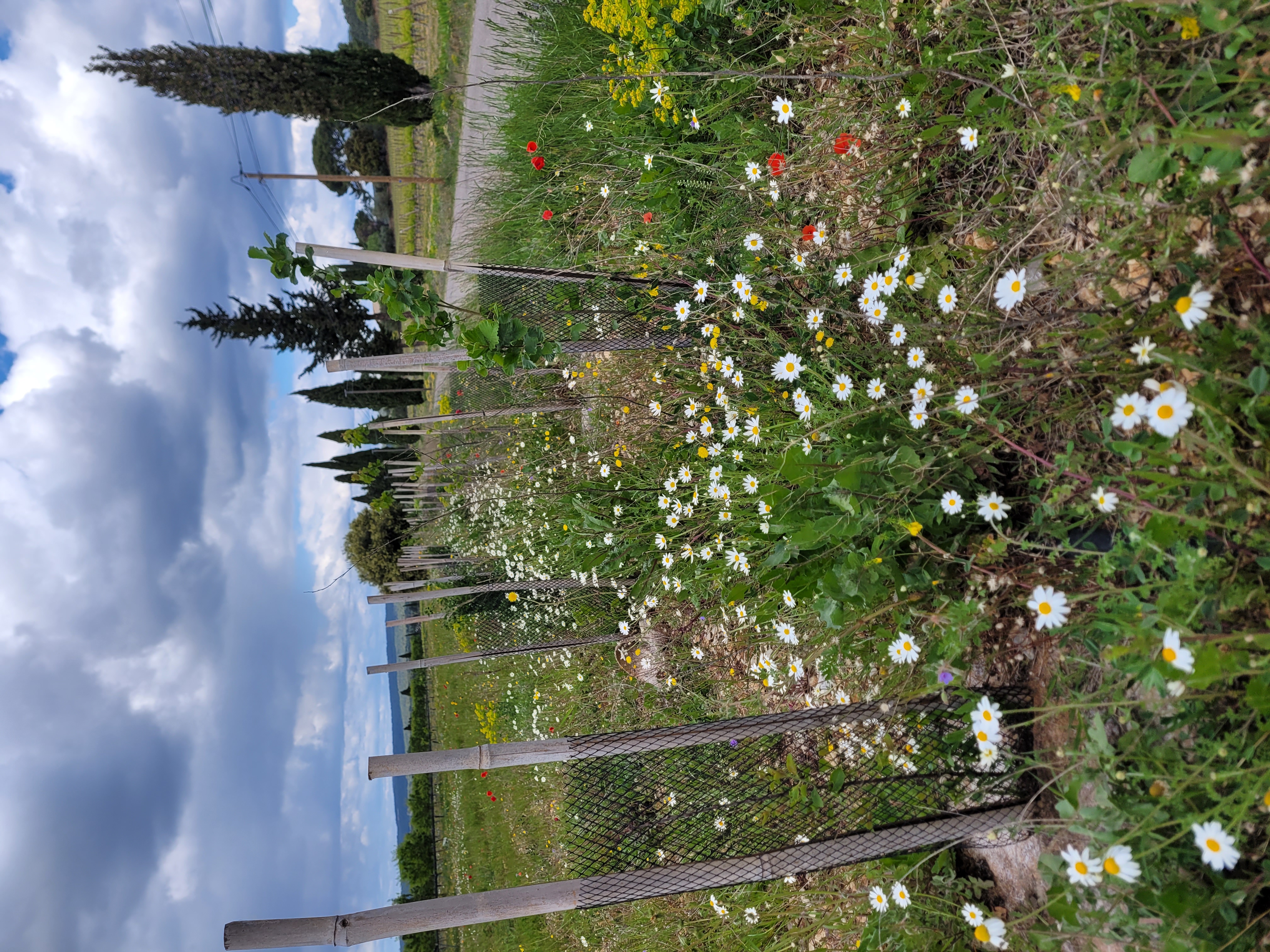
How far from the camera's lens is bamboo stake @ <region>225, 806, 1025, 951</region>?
236 cm

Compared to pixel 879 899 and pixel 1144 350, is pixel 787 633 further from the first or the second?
pixel 1144 350

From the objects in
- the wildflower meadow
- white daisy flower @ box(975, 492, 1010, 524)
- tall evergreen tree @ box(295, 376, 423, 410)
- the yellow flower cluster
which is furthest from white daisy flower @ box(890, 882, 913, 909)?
tall evergreen tree @ box(295, 376, 423, 410)

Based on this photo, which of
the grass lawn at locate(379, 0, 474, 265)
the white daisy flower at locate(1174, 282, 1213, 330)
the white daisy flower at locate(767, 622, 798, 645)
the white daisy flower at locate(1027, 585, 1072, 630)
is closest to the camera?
the white daisy flower at locate(1174, 282, 1213, 330)

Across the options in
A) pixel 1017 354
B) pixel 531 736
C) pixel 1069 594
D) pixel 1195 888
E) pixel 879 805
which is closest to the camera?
pixel 1195 888

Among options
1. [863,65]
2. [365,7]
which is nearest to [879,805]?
[863,65]

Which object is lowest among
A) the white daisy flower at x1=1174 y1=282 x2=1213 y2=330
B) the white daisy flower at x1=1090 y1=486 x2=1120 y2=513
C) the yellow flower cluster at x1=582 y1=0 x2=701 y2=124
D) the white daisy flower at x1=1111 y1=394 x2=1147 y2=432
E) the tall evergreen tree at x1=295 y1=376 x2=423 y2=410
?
the white daisy flower at x1=1090 y1=486 x2=1120 y2=513

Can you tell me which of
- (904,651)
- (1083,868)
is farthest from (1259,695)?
(904,651)

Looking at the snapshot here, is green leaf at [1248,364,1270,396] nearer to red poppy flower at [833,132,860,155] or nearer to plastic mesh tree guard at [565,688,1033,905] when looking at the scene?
plastic mesh tree guard at [565,688,1033,905]

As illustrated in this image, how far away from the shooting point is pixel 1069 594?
216cm

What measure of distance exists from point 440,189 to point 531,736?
32.2 feet

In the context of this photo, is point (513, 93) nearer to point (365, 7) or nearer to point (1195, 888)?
point (1195, 888)

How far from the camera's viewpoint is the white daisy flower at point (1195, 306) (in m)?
1.55

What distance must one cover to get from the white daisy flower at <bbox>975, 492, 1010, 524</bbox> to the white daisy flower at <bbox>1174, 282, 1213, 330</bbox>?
27.1 inches

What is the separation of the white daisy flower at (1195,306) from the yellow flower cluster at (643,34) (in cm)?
293
